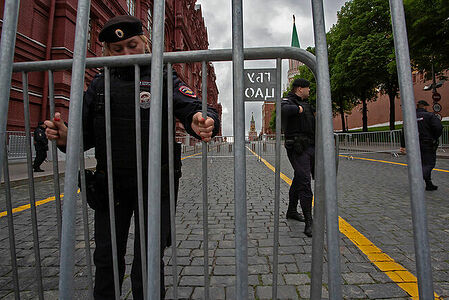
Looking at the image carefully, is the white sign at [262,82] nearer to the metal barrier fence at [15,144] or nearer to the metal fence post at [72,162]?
the metal fence post at [72,162]

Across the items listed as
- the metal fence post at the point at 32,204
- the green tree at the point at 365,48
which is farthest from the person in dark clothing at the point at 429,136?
the green tree at the point at 365,48

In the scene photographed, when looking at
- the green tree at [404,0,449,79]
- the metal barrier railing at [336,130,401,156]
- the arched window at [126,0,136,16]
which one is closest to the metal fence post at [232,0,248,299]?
the metal barrier railing at [336,130,401,156]

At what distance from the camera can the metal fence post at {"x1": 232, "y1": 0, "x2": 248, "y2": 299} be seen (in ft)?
3.20

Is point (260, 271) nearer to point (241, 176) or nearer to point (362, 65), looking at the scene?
point (241, 176)

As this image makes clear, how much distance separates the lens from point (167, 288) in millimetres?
2037

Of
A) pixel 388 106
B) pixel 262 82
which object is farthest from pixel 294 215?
pixel 388 106

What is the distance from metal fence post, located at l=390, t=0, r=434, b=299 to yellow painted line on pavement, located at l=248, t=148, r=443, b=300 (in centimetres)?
134

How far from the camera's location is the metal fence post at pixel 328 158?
90cm

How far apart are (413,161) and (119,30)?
1.66 m

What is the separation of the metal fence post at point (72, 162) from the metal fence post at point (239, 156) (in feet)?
1.80

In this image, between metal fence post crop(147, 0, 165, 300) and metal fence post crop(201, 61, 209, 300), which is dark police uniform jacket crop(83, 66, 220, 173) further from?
metal fence post crop(147, 0, 165, 300)

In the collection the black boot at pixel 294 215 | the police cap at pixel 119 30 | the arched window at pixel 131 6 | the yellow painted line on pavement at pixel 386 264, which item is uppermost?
the arched window at pixel 131 6

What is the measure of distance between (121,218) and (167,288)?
745mm

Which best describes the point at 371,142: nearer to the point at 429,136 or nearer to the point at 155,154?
the point at 429,136
